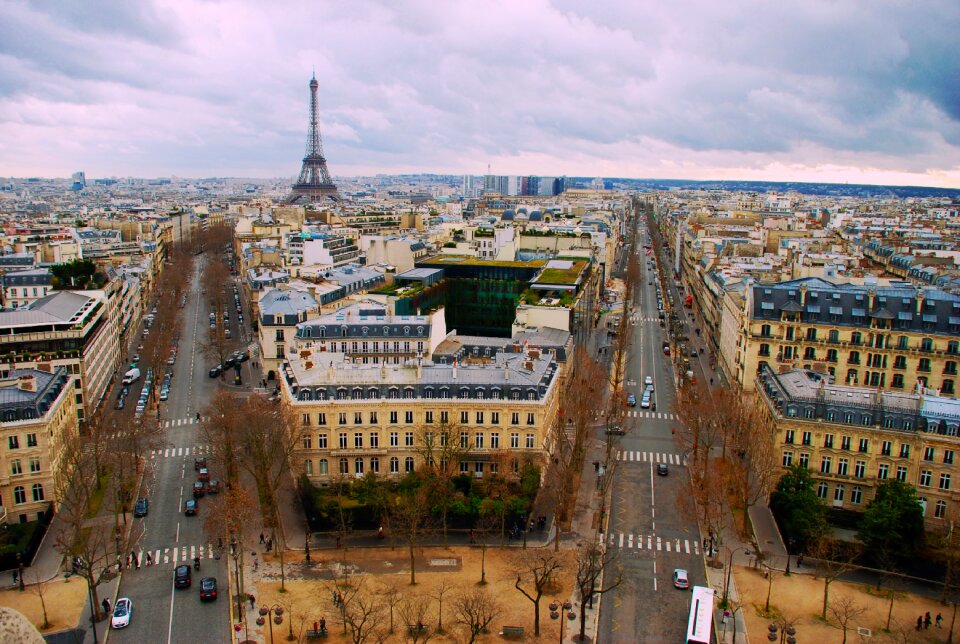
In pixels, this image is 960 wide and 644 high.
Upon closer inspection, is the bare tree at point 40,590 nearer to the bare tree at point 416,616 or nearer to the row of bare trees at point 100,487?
the row of bare trees at point 100,487

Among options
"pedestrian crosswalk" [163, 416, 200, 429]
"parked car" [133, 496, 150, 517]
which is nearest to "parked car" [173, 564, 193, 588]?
"parked car" [133, 496, 150, 517]

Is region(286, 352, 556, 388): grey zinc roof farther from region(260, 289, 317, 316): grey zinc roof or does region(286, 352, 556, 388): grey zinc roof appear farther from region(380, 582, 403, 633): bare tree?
region(260, 289, 317, 316): grey zinc roof

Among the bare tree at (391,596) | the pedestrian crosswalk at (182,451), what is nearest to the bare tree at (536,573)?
the bare tree at (391,596)

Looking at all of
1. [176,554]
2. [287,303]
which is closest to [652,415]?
[287,303]

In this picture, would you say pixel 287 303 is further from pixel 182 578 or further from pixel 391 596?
pixel 391 596

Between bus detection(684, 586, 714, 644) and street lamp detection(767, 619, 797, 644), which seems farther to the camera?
street lamp detection(767, 619, 797, 644)

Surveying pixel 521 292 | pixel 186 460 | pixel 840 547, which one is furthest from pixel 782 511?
pixel 521 292
